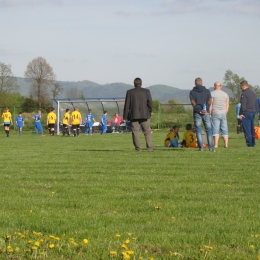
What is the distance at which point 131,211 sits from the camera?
7.11 metres

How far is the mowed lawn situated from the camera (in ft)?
16.9

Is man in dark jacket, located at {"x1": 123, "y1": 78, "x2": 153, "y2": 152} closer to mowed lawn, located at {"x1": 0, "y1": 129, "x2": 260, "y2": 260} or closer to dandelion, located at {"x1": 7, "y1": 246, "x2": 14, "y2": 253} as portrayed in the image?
mowed lawn, located at {"x1": 0, "y1": 129, "x2": 260, "y2": 260}

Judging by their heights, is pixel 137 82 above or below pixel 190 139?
above

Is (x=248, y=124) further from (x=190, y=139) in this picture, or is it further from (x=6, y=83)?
(x=6, y=83)

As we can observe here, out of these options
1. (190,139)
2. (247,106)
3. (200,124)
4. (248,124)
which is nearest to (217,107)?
(247,106)

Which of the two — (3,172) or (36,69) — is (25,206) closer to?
(3,172)

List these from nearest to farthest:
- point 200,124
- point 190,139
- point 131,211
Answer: point 131,211 < point 200,124 < point 190,139

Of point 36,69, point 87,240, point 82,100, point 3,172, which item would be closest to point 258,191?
point 87,240

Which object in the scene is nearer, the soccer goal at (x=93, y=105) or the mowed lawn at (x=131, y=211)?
the mowed lawn at (x=131, y=211)

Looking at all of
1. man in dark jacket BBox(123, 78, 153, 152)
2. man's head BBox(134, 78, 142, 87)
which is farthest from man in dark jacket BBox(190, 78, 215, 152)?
man's head BBox(134, 78, 142, 87)

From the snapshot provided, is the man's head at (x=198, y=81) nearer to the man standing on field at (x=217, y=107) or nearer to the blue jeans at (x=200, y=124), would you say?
the blue jeans at (x=200, y=124)

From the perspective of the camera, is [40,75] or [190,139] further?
[40,75]

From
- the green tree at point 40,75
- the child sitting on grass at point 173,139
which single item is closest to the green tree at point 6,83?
the green tree at point 40,75

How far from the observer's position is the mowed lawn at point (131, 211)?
5152 mm
